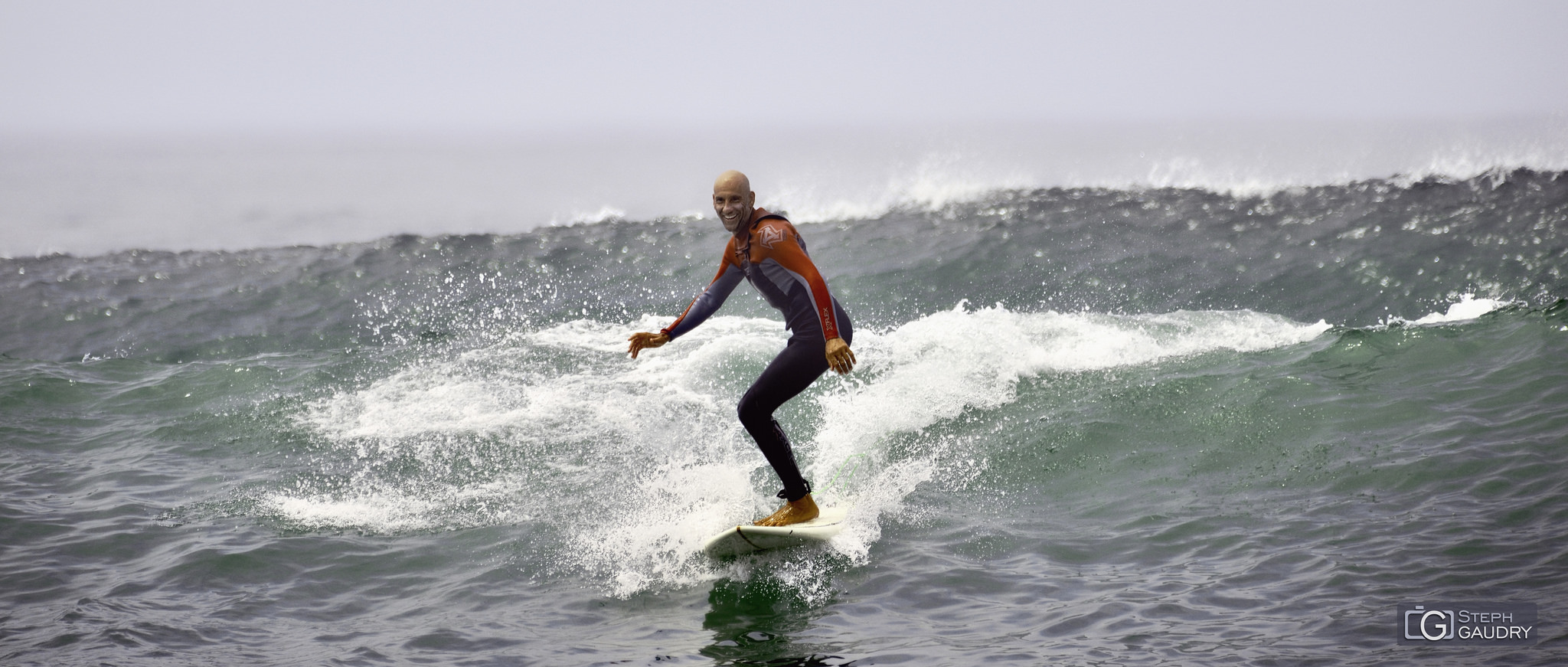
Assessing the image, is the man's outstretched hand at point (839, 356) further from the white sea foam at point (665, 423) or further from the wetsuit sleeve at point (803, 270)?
the white sea foam at point (665, 423)

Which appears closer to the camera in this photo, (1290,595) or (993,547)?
(1290,595)

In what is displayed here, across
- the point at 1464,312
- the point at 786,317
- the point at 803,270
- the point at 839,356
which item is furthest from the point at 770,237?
the point at 1464,312

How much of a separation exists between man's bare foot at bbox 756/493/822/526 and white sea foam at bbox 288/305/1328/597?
265 millimetres

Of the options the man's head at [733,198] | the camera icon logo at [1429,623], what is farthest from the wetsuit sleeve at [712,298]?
the camera icon logo at [1429,623]

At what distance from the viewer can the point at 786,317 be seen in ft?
20.5

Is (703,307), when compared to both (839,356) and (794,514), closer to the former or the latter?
(839,356)

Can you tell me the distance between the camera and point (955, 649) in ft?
16.6

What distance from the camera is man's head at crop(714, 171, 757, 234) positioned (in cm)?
618

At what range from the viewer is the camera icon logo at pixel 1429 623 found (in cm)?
478

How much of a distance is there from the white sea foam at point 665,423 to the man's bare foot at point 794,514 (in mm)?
265

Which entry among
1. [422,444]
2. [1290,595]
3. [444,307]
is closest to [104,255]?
[444,307]

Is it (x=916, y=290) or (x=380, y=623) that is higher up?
(x=916, y=290)

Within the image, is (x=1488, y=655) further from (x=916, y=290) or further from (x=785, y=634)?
(x=916, y=290)

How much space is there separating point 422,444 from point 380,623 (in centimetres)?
330
